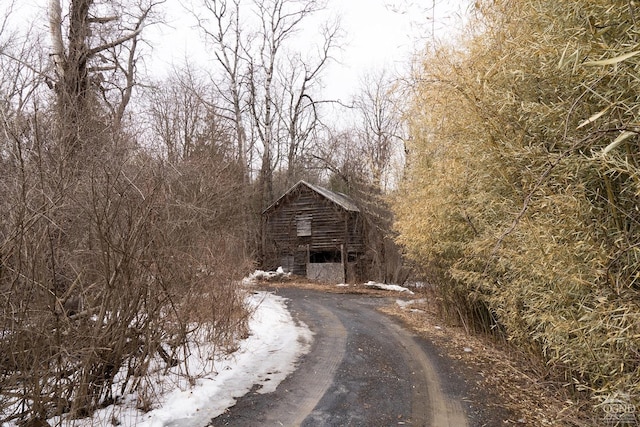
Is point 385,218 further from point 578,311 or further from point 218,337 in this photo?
point 578,311

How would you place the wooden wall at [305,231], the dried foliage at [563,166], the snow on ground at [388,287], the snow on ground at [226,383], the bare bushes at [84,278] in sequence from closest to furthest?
the dried foliage at [563,166] → the bare bushes at [84,278] → the snow on ground at [226,383] → the snow on ground at [388,287] → the wooden wall at [305,231]

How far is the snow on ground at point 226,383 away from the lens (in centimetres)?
382

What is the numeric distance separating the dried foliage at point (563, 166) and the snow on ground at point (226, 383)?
116 inches

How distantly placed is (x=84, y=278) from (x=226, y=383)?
2.08 metres

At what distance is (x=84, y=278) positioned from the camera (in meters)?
3.82

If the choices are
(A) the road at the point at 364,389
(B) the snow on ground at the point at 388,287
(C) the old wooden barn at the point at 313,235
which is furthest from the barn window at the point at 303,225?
(A) the road at the point at 364,389

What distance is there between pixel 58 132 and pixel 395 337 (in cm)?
598

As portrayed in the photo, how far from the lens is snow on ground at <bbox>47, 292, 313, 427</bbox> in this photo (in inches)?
150

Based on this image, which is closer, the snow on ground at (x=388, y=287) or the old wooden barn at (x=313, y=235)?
the snow on ground at (x=388, y=287)

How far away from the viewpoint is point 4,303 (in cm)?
304

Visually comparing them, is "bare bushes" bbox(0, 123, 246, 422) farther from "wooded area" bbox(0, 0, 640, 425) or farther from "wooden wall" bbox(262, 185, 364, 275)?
"wooden wall" bbox(262, 185, 364, 275)

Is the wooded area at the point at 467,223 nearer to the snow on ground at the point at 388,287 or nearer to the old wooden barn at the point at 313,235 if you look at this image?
the snow on ground at the point at 388,287

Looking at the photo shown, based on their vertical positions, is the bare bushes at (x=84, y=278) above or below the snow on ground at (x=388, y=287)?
above

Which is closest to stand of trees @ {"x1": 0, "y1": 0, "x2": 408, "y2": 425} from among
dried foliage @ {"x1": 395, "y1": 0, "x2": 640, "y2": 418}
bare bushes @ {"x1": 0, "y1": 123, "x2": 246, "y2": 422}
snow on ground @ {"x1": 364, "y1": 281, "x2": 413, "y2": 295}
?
bare bushes @ {"x1": 0, "y1": 123, "x2": 246, "y2": 422}
